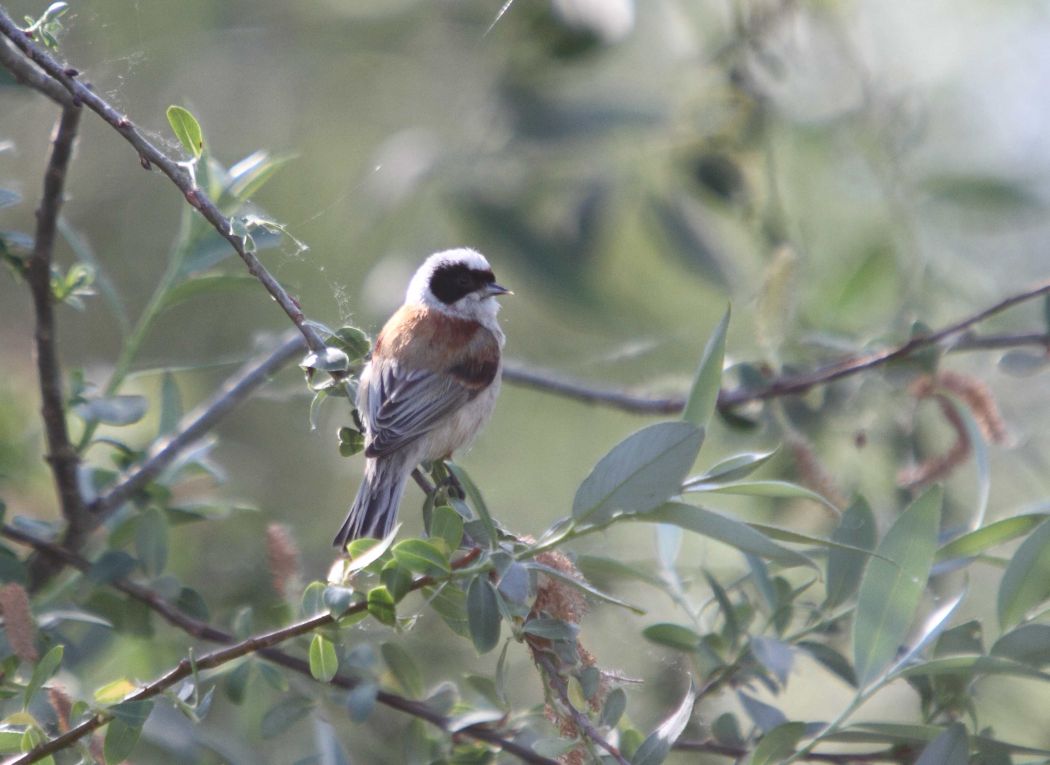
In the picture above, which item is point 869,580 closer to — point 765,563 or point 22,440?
point 765,563

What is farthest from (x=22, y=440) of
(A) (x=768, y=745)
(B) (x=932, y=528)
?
(B) (x=932, y=528)

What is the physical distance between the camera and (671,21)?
202 inches

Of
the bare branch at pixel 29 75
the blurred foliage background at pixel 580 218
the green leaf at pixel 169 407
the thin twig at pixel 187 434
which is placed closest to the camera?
the bare branch at pixel 29 75

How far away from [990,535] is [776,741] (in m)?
0.49

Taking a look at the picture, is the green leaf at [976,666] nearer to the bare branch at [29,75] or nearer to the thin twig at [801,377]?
the thin twig at [801,377]

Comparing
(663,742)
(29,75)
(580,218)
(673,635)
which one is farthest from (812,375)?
(29,75)

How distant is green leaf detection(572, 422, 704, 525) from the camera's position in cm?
137

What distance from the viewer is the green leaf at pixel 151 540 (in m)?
1.90

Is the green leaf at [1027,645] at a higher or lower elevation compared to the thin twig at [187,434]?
lower

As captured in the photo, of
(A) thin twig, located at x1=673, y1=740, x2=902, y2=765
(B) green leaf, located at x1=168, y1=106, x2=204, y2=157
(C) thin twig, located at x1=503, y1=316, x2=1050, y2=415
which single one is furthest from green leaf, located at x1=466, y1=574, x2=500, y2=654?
(C) thin twig, located at x1=503, y1=316, x2=1050, y2=415

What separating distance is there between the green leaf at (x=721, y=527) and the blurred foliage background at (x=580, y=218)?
107 centimetres

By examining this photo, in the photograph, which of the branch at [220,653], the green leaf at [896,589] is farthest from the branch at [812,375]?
the branch at [220,653]

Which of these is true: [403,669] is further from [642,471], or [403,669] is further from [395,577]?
[642,471]

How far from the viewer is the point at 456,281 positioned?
3531 millimetres
